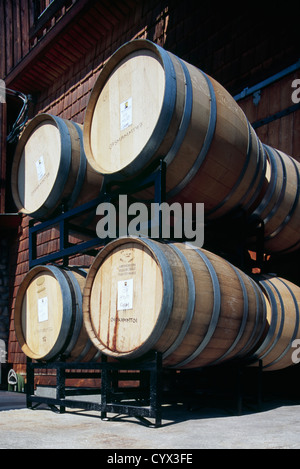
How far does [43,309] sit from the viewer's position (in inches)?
176

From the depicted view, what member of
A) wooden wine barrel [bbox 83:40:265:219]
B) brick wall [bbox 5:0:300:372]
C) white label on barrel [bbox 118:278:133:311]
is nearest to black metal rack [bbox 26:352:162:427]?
white label on barrel [bbox 118:278:133:311]

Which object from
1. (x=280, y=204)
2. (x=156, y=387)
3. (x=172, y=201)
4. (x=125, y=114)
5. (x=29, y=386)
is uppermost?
(x=125, y=114)

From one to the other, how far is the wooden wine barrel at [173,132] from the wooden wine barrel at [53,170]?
42 cm

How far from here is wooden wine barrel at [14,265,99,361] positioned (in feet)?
13.9

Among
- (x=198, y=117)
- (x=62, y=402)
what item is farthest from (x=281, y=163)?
(x=62, y=402)

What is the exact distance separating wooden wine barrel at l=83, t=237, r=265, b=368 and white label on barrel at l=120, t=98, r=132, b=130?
3.20 feet

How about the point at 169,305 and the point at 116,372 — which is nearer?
the point at 169,305

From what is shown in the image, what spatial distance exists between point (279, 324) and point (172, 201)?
56.4 inches

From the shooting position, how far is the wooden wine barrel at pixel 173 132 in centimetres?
358

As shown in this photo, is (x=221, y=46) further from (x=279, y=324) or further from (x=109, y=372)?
(x=109, y=372)

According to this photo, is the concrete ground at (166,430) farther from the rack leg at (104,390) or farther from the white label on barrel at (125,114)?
the white label on barrel at (125,114)

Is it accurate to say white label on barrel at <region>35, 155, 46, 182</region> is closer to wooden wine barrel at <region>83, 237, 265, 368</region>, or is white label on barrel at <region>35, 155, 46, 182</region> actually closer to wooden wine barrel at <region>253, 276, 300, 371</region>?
wooden wine barrel at <region>83, 237, 265, 368</region>

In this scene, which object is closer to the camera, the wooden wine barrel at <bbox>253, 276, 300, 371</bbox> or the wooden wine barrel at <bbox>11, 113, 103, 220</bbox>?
the wooden wine barrel at <bbox>253, 276, 300, 371</bbox>

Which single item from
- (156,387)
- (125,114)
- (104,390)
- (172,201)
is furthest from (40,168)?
(156,387)
